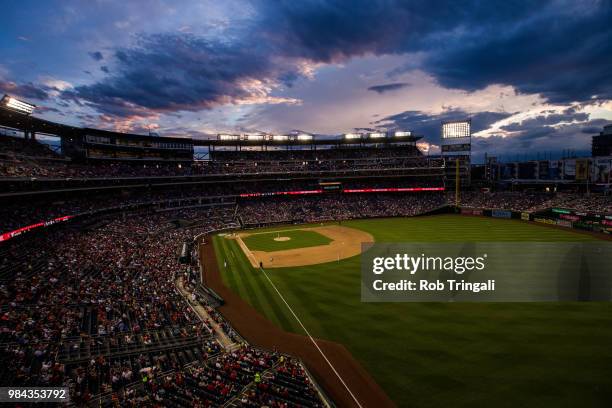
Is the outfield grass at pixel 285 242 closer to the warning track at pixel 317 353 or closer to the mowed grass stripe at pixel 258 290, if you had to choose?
the mowed grass stripe at pixel 258 290

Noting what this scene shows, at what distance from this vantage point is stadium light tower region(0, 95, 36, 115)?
3288 cm

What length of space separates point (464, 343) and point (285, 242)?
32424mm

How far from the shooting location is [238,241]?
4919cm

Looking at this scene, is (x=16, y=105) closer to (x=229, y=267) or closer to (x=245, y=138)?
(x=229, y=267)

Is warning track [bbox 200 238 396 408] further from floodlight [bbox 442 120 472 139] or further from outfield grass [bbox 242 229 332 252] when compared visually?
floodlight [bbox 442 120 472 139]

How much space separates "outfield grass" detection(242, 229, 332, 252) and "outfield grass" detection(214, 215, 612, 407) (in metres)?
15.0

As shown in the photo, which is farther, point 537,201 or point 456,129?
point 456,129

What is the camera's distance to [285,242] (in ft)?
155

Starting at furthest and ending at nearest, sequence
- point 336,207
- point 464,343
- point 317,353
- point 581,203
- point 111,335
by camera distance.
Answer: point 336,207, point 581,203, point 111,335, point 317,353, point 464,343

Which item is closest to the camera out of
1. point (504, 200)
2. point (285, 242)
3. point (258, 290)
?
point (258, 290)

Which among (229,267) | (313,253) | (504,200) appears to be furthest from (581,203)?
(229,267)

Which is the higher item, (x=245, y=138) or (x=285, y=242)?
(x=245, y=138)

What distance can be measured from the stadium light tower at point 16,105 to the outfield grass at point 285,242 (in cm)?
3059

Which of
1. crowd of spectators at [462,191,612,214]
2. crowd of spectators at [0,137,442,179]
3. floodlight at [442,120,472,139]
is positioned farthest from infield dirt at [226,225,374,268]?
floodlight at [442,120,472,139]
